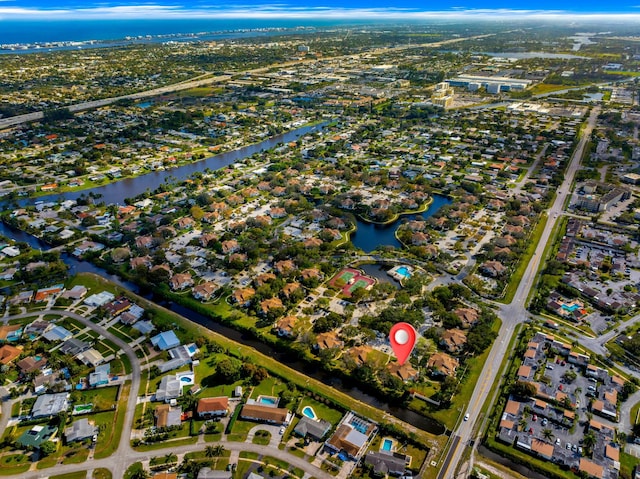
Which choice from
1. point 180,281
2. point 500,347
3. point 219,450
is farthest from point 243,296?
point 500,347

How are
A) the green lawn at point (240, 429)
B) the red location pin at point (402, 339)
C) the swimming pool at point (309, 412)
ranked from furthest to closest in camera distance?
the swimming pool at point (309, 412) → the green lawn at point (240, 429) → the red location pin at point (402, 339)

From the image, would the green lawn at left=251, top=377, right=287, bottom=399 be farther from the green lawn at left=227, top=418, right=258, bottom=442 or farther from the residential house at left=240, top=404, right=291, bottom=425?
the green lawn at left=227, top=418, right=258, bottom=442

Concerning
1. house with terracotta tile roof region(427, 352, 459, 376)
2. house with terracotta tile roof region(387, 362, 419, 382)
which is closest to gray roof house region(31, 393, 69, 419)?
house with terracotta tile roof region(387, 362, 419, 382)

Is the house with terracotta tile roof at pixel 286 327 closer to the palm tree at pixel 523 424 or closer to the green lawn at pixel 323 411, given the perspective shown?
the green lawn at pixel 323 411

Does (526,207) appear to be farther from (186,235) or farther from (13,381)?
(13,381)

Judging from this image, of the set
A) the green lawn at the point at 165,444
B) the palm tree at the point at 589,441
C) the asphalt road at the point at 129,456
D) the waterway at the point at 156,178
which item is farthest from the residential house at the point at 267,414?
the waterway at the point at 156,178

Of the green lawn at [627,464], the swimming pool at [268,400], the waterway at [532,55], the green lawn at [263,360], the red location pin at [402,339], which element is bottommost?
the green lawn at [263,360]
